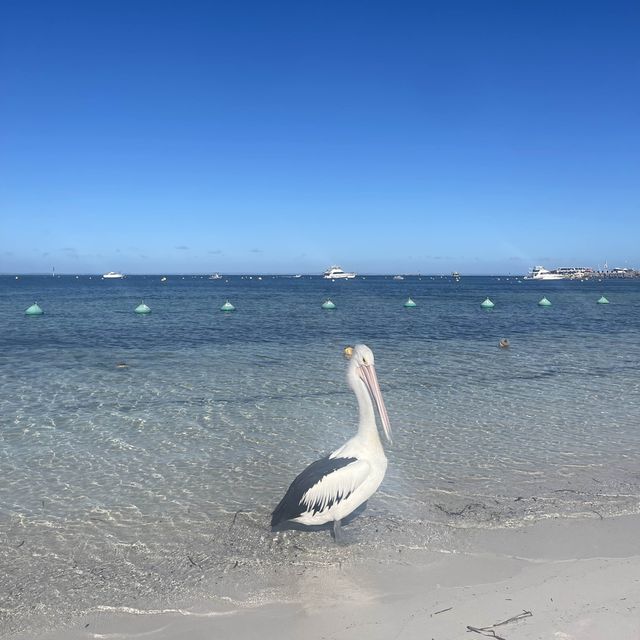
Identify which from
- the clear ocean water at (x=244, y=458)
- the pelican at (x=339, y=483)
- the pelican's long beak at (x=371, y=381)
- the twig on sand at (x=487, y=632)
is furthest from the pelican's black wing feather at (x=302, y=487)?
the twig on sand at (x=487, y=632)

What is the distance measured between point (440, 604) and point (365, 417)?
193cm

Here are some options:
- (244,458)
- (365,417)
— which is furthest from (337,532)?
(244,458)

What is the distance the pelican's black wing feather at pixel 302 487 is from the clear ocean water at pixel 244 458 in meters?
0.39

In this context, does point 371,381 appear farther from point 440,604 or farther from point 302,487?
point 440,604

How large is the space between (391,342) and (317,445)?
14941mm

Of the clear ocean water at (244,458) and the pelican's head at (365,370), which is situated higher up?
the pelican's head at (365,370)

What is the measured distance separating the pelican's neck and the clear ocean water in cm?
101

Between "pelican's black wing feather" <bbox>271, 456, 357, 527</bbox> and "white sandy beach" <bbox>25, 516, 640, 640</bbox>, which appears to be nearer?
"white sandy beach" <bbox>25, 516, 640, 640</bbox>

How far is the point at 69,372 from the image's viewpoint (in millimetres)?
15984

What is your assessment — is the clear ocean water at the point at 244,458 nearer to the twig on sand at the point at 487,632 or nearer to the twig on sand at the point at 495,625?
the twig on sand at the point at 495,625

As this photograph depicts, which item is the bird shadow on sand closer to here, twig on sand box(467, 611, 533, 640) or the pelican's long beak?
the pelican's long beak

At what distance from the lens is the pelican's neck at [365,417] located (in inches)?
227

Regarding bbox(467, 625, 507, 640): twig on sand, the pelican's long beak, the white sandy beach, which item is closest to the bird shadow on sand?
the white sandy beach

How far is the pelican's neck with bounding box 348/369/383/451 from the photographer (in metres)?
5.76
